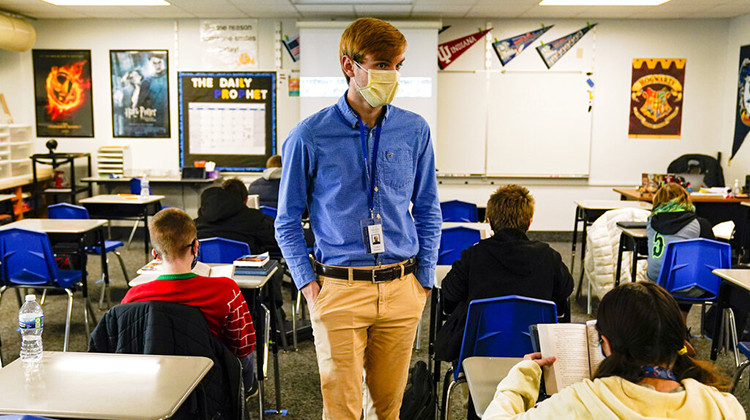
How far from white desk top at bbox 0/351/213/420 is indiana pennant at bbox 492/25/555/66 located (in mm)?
6713

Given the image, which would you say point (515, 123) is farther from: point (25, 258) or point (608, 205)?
point (25, 258)

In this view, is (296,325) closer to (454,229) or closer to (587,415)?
(454,229)

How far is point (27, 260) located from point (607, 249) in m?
3.96

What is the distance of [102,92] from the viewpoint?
315 inches

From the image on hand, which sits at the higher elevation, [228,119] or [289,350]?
[228,119]

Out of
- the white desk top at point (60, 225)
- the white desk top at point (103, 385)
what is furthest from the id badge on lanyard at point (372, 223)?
the white desk top at point (60, 225)

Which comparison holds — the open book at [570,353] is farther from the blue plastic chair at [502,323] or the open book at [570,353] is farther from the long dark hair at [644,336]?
the blue plastic chair at [502,323]

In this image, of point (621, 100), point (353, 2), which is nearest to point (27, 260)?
point (353, 2)

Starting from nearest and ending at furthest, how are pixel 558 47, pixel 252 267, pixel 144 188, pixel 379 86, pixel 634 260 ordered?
pixel 379 86 < pixel 252 267 < pixel 634 260 < pixel 144 188 < pixel 558 47

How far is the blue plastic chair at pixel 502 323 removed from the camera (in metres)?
2.28

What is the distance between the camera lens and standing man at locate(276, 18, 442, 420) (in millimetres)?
1735

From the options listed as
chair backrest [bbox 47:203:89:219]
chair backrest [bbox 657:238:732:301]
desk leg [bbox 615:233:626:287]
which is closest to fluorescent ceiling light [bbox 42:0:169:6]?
chair backrest [bbox 47:203:89:219]

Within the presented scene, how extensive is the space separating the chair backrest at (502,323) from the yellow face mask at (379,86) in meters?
0.92

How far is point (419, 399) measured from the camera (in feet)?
8.32
